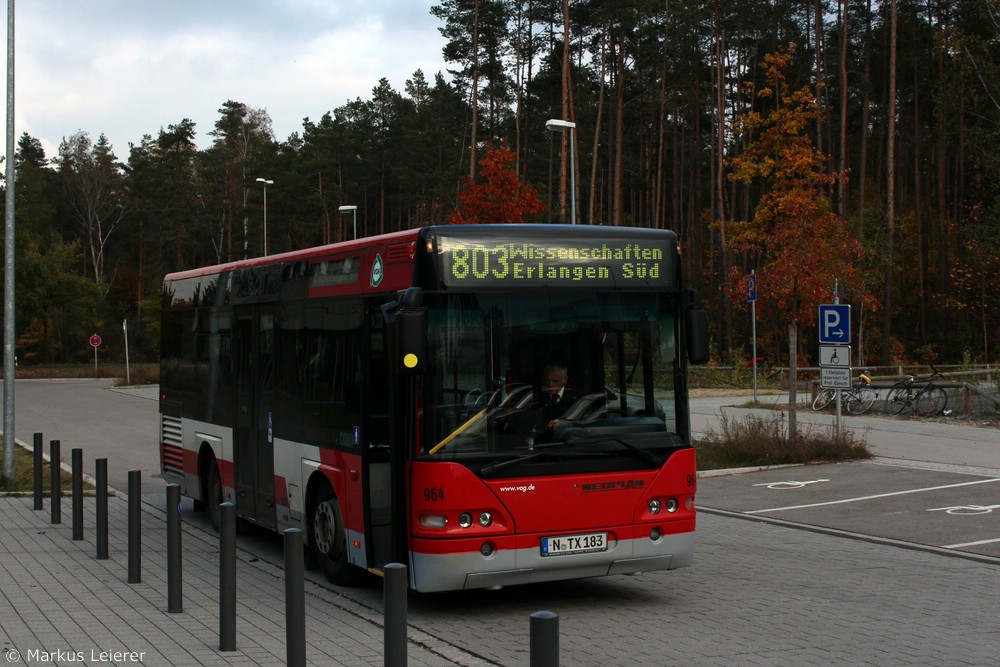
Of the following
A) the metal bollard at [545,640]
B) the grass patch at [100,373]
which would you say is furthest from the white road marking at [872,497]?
the grass patch at [100,373]

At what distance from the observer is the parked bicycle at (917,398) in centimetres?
2678

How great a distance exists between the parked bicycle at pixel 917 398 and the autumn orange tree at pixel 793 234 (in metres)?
7.11

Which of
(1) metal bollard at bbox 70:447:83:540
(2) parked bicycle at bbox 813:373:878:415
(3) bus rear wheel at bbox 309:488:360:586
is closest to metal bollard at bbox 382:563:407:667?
(3) bus rear wheel at bbox 309:488:360:586

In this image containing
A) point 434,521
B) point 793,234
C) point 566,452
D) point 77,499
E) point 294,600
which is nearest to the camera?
point 294,600

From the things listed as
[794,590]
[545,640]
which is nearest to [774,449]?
[794,590]

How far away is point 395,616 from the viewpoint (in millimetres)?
4879

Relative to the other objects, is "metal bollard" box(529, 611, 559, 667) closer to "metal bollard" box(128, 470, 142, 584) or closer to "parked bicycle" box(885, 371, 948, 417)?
"metal bollard" box(128, 470, 142, 584)

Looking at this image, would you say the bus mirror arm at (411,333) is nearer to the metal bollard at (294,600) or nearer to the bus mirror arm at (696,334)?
the metal bollard at (294,600)

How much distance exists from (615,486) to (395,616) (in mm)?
3762

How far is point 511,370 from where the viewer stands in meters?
8.25

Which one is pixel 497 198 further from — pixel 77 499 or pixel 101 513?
pixel 101 513

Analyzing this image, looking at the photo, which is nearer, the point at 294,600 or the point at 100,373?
the point at 294,600

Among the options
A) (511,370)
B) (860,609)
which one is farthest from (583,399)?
(860,609)

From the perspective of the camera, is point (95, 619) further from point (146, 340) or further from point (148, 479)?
point (146, 340)
